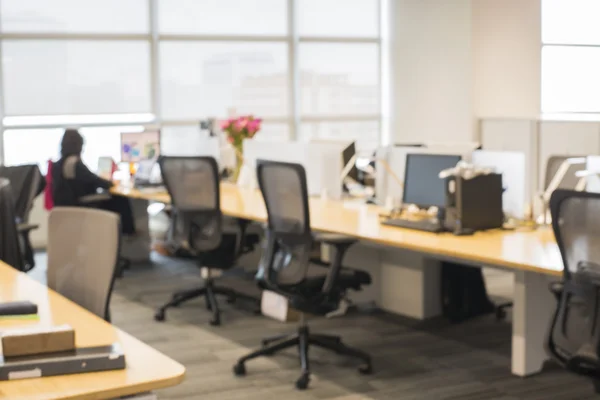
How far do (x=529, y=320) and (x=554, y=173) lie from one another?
1.37 metres

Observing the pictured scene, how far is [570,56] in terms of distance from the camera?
10672mm

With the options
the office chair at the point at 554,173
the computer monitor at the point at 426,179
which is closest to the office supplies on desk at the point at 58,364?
the computer monitor at the point at 426,179

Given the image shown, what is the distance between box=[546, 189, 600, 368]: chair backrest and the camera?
3.44 metres

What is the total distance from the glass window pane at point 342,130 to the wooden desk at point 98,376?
806 centimetres

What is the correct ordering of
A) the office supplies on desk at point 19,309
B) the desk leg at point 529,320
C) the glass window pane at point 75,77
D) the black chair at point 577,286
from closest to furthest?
the office supplies on desk at point 19,309 < the black chair at point 577,286 < the desk leg at point 529,320 < the glass window pane at point 75,77

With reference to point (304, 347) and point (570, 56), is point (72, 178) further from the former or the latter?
point (570, 56)

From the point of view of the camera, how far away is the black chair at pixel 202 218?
593cm

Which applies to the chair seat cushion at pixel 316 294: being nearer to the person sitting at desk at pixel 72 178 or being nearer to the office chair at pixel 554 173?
the office chair at pixel 554 173

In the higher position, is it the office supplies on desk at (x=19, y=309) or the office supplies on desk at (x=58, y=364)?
the office supplies on desk at (x=19, y=309)

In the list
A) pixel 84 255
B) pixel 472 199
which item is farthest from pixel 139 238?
pixel 84 255

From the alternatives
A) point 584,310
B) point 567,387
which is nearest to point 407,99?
point 567,387

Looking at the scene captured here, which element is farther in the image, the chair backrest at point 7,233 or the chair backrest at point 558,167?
the chair backrest at point 558,167

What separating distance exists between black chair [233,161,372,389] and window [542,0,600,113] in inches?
243

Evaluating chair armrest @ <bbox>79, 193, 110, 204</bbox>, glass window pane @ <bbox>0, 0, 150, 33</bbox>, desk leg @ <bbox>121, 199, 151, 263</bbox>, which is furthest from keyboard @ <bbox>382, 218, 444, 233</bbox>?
glass window pane @ <bbox>0, 0, 150, 33</bbox>
